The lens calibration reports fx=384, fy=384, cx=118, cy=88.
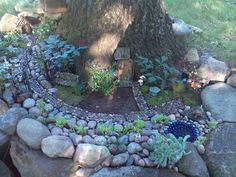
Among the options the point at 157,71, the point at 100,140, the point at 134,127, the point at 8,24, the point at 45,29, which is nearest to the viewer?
the point at 100,140

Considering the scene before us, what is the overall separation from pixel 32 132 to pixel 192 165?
1.46m

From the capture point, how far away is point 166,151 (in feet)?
10.6

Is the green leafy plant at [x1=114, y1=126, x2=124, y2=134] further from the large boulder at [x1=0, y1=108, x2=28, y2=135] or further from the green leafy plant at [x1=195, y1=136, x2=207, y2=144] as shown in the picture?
the large boulder at [x1=0, y1=108, x2=28, y2=135]

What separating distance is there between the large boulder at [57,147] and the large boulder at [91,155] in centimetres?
8

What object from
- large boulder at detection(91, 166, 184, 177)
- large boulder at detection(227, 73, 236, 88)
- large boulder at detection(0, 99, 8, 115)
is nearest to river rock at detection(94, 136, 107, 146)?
large boulder at detection(91, 166, 184, 177)

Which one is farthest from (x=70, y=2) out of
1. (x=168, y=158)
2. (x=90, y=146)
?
(x=168, y=158)

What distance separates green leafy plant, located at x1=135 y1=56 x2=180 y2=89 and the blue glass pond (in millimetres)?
488

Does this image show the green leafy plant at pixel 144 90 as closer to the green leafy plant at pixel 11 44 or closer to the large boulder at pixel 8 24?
the green leafy plant at pixel 11 44

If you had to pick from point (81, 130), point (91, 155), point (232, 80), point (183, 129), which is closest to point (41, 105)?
point (81, 130)

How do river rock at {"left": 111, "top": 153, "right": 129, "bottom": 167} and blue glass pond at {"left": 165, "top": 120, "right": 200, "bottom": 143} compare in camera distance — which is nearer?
river rock at {"left": 111, "top": 153, "right": 129, "bottom": 167}

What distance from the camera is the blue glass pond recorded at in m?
3.60

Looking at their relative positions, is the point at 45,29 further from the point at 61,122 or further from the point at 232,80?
the point at 232,80

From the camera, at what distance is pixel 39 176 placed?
3391mm

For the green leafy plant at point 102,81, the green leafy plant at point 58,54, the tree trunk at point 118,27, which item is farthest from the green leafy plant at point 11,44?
the green leafy plant at point 102,81
